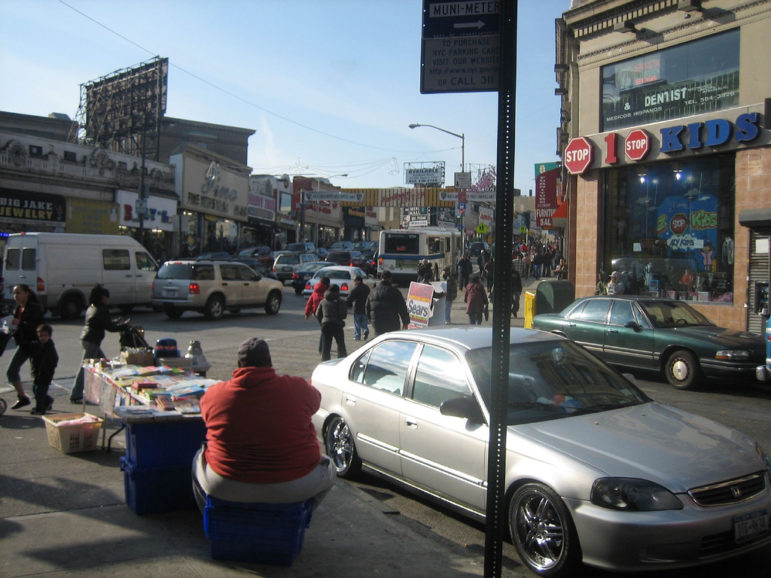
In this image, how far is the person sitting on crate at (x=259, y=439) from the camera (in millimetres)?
4020

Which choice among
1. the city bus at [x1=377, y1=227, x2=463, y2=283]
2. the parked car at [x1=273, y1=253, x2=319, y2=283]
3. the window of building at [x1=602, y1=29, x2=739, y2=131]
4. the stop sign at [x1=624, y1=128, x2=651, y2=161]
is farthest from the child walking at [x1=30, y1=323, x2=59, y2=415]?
the city bus at [x1=377, y1=227, x2=463, y2=283]

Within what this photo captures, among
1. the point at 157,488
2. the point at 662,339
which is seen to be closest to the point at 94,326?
the point at 157,488

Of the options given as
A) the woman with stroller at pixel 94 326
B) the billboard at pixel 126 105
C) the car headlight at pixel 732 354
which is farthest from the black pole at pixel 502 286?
the billboard at pixel 126 105

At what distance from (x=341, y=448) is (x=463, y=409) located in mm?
1931

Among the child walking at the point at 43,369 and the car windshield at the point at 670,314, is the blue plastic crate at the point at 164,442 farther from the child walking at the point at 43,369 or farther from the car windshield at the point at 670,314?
the car windshield at the point at 670,314

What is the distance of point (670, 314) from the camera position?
38.6 feet

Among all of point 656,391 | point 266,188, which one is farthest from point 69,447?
point 266,188

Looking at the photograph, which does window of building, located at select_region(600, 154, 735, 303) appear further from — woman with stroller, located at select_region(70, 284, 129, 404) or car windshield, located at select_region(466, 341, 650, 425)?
woman with stroller, located at select_region(70, 284, 129, 404)

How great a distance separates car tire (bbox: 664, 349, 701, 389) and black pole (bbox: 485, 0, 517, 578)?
8994 mm

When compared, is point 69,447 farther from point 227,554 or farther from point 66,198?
point 66,198

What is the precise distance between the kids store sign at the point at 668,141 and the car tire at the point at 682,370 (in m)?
7.25

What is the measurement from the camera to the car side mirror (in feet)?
15.9

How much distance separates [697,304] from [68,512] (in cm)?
1569

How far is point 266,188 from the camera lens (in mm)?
55562
